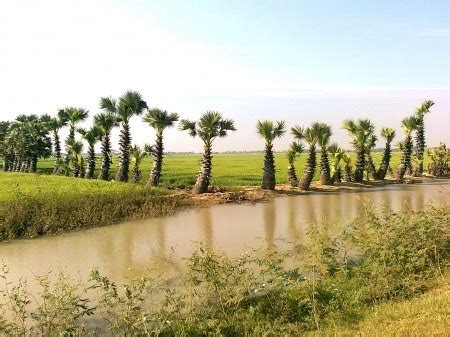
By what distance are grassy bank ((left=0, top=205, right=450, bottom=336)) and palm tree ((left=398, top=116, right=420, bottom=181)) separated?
96.7ft

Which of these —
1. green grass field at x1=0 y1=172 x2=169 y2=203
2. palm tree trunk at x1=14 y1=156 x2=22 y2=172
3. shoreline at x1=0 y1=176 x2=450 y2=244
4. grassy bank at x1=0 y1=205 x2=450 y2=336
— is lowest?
grassy bank at x1=0 y1=205 x2=450 y2=336

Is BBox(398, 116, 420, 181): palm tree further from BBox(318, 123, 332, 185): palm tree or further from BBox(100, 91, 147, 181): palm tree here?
BBox(100, 91, 147, 181): palm tree

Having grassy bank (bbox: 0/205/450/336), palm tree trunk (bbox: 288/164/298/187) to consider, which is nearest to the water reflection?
grassy bank (bbox: 0/205/450/336)

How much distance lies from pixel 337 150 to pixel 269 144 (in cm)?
668

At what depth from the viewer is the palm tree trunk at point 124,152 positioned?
30594 millimetres

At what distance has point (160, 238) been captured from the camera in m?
14.4

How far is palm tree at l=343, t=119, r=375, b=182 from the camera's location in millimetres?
34594

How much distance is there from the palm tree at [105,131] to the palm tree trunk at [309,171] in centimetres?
1429

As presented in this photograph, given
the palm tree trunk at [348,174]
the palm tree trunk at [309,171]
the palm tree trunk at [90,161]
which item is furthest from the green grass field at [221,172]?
the palm tree trunk at [90,161]

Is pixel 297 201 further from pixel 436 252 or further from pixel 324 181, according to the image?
pixel 436 252

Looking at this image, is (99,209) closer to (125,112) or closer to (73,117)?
(125,112)

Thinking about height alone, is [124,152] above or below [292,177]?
above

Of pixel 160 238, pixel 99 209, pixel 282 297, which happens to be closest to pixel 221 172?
pixel 99 209

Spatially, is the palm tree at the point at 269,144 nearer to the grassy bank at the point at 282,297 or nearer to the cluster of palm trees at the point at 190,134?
the cluster of palm trees at the point at 190,134
